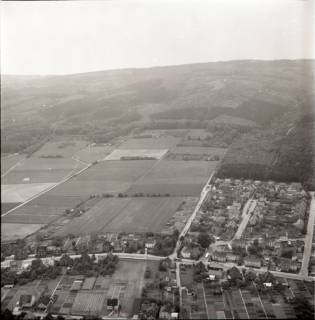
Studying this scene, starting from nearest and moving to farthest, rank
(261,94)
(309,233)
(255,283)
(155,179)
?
(255,283) → (309,233) → (155,179) → (261,94)

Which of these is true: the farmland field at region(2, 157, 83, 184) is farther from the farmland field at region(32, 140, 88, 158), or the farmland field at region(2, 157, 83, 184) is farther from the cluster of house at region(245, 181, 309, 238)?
the cluster of house at region(245, 181, 309, 238)

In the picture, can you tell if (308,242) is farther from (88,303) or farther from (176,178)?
(88,303)

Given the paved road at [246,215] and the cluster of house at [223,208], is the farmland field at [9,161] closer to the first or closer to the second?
the cluster of house at [223,208]

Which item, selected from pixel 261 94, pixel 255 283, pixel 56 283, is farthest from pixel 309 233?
pixel 261 94

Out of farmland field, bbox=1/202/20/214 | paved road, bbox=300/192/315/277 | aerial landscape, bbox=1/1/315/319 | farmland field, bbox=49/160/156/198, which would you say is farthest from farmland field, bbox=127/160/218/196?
farmland field, bbox=1/202/20/214

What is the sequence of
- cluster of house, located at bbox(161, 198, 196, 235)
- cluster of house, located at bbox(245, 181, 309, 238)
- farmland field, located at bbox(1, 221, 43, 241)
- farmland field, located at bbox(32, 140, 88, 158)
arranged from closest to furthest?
farmland field, located at bbox(1, 221, 43, 241) → cluster of house, located at bbox(161, 198, 196, 235) → cluster of house, located at bbox(245, 181, 309, 238) → farmland field, located at bbox(32, 140, 88, 158)

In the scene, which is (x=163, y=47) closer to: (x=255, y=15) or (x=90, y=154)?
(x=255, y=15)

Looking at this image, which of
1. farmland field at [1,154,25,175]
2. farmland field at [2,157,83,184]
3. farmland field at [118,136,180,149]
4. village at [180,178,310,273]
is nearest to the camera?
farmland field at [1,154,25,175]
